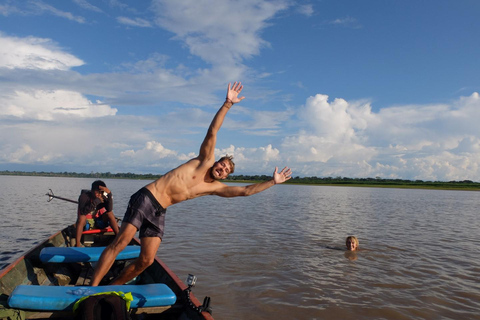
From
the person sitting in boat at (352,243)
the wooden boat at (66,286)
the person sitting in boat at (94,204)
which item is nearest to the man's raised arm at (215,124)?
the wooden boat at (66,286)

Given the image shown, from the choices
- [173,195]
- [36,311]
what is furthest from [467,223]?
[36,311]

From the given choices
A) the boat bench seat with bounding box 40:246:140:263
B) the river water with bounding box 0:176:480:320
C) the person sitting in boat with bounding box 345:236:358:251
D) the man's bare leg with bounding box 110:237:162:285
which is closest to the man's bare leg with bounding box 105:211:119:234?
the river water with bounding box 0:176:480:320

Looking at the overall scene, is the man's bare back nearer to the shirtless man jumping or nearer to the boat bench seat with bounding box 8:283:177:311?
the shirtless man jumping

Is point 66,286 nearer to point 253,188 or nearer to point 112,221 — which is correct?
point 253,188

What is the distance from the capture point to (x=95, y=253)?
6.72 meters

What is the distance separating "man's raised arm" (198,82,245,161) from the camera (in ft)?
16.0

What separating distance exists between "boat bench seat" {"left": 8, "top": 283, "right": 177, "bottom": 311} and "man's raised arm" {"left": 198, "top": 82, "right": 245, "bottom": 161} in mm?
1939

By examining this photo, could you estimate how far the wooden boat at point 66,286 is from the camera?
164 inches

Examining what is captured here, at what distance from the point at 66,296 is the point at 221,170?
2.49 metres

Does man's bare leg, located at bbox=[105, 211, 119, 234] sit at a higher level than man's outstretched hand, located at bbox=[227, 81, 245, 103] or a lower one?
lower

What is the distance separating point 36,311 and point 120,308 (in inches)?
42.7

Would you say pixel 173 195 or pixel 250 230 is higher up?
pixel 173 195

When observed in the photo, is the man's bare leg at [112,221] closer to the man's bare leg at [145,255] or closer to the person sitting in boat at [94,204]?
the person sitting in boat at [94,204]

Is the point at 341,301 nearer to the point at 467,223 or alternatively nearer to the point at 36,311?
the point at 36,311
